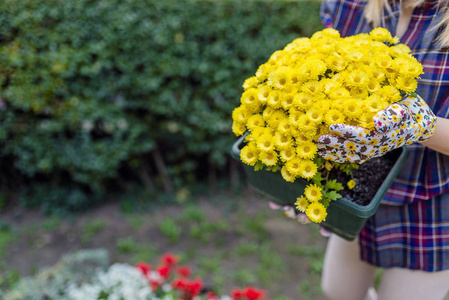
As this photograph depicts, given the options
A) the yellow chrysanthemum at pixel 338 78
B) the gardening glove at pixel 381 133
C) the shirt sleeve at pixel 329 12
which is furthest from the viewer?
the shirt sleeve at pixel 329 12

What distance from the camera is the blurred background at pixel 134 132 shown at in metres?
2.71

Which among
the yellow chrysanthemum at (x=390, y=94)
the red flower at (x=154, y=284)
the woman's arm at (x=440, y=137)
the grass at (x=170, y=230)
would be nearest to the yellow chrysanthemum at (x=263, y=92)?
the yellow chrysanthemum at (x=390, y=94)

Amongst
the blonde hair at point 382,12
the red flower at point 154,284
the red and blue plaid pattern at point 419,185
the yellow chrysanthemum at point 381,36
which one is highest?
the blonde hair at point 382,12

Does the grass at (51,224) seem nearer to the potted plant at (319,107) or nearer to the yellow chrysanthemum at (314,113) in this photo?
the potted plant at (319,107)

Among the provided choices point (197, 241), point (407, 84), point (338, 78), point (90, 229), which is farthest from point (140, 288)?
point (407, 84)

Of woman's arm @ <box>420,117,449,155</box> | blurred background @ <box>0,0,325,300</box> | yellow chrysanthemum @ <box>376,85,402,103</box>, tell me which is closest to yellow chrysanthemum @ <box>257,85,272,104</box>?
yellow chrysanthemum @ <box>376,85,402,103</box>

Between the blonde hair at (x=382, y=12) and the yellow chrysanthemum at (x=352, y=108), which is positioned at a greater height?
the blonde hair at (x=382, y=12)

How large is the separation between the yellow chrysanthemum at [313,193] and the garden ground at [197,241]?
1.78 m

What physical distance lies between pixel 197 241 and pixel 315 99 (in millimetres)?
2295

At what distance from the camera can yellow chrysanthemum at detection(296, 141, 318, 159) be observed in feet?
3.43

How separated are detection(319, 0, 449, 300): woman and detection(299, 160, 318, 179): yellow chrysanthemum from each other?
0.04m

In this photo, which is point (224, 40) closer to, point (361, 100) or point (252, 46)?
point (252, 46)

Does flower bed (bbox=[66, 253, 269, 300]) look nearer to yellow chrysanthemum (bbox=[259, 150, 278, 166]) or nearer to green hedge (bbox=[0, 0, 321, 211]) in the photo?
yellow chrysanthemum (bbox=[259, 150, 278, 166])

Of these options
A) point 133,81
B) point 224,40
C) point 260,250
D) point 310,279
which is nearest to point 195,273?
point 260,250
